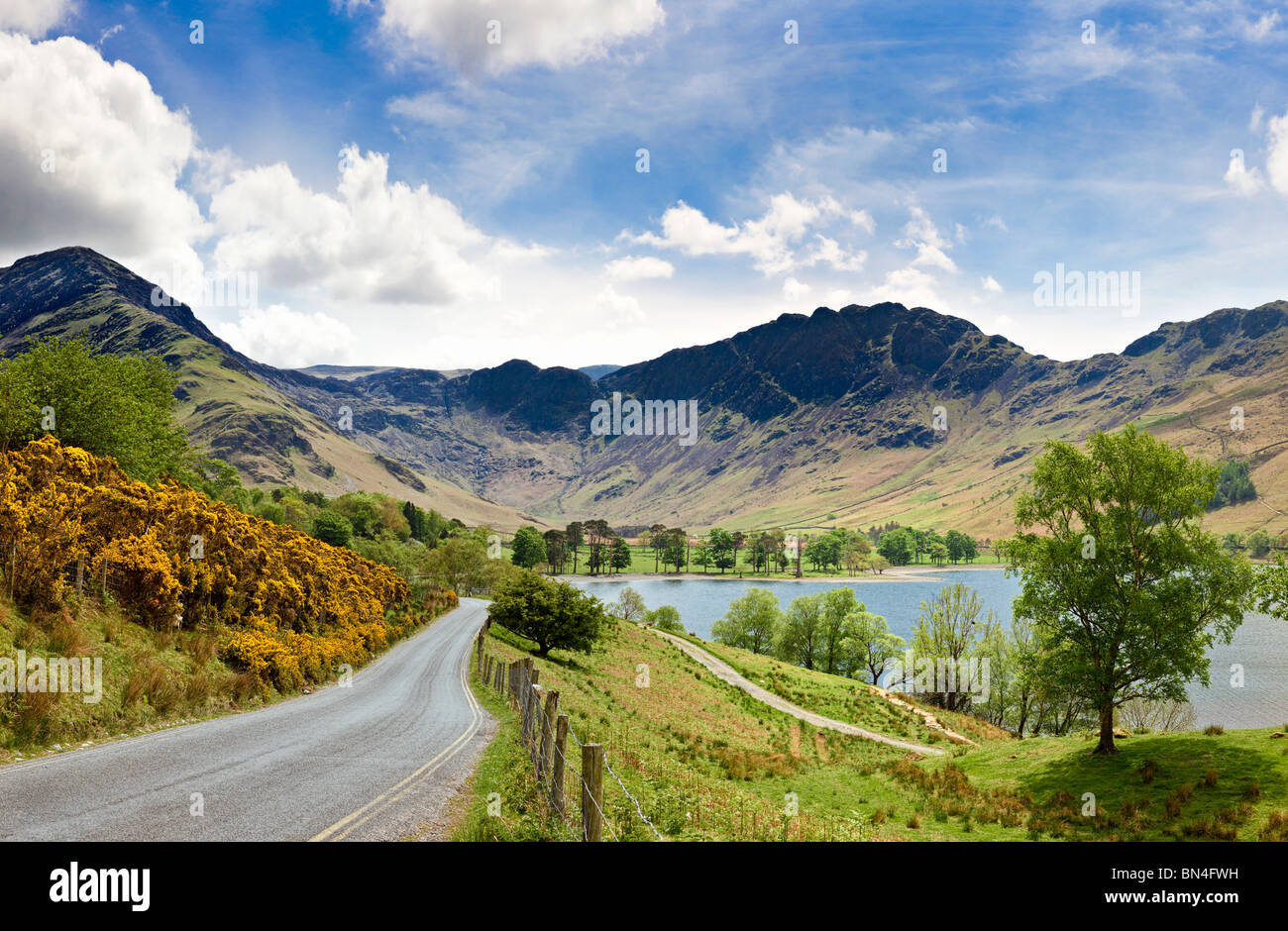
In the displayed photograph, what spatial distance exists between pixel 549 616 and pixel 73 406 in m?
30.5

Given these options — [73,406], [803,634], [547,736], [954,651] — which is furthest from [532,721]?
[803,634]

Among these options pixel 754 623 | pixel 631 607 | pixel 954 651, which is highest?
pixel 954 651

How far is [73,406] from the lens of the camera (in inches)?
1411

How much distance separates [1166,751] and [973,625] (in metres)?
44.8

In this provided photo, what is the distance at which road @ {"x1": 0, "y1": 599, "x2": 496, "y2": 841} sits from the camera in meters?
10.6

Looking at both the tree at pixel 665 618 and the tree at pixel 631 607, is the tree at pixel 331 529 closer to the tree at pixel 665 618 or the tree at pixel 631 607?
the tree at pixel 631 607

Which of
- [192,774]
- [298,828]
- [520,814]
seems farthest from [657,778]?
[192,774]

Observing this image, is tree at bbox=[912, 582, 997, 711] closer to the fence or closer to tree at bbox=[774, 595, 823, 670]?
tree at bbox=[774, 595, 823, 670]

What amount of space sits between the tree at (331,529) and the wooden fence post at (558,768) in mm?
111696

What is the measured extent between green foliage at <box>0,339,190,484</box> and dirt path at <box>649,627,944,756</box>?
45941 mm

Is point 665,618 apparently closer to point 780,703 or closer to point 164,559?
point 780,703

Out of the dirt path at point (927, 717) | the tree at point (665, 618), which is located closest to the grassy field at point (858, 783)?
the dirt path at point (927, 717)

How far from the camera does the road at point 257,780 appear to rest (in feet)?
34.8

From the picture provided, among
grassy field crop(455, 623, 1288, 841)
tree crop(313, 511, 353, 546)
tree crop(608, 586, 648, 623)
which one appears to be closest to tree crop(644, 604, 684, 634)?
tree crop(608, 586, 648, 623)
